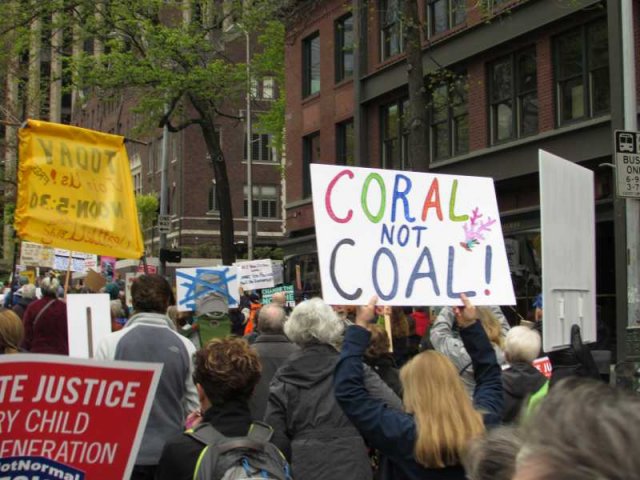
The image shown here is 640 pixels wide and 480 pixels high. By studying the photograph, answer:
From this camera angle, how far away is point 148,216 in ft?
182

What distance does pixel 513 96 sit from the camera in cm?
2102

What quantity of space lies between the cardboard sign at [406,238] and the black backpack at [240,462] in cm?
113

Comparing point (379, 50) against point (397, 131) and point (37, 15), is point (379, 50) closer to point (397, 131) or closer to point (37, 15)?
point (397, 131)

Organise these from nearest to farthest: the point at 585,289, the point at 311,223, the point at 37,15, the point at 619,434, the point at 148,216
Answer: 1. the point at 619,434
2. the point at 585,289
3. the point at 37,15
4. the point at 311,223
5. the point at 148,216

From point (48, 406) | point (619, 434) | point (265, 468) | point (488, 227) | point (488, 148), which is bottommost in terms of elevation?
point (265, 468)

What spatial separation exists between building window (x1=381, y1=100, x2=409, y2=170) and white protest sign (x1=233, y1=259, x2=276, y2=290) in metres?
6.39

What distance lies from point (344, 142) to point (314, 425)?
79.1 ft

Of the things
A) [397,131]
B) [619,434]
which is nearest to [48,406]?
[619,434]

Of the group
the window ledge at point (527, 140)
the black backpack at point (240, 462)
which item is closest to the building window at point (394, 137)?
the window ledge at point (527, 140)

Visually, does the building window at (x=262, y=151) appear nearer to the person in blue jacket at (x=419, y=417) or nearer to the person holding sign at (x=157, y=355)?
the person holding sign at (x=157, y=355)

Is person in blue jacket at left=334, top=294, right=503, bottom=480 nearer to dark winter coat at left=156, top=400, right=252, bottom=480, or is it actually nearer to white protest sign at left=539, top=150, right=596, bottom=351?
dark winter coat at left=156, top=400, right=252, bottom=480

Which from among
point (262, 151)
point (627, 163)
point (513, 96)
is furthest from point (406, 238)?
point (262, 151)

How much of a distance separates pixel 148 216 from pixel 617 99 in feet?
134

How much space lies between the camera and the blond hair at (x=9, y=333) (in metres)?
5.69
